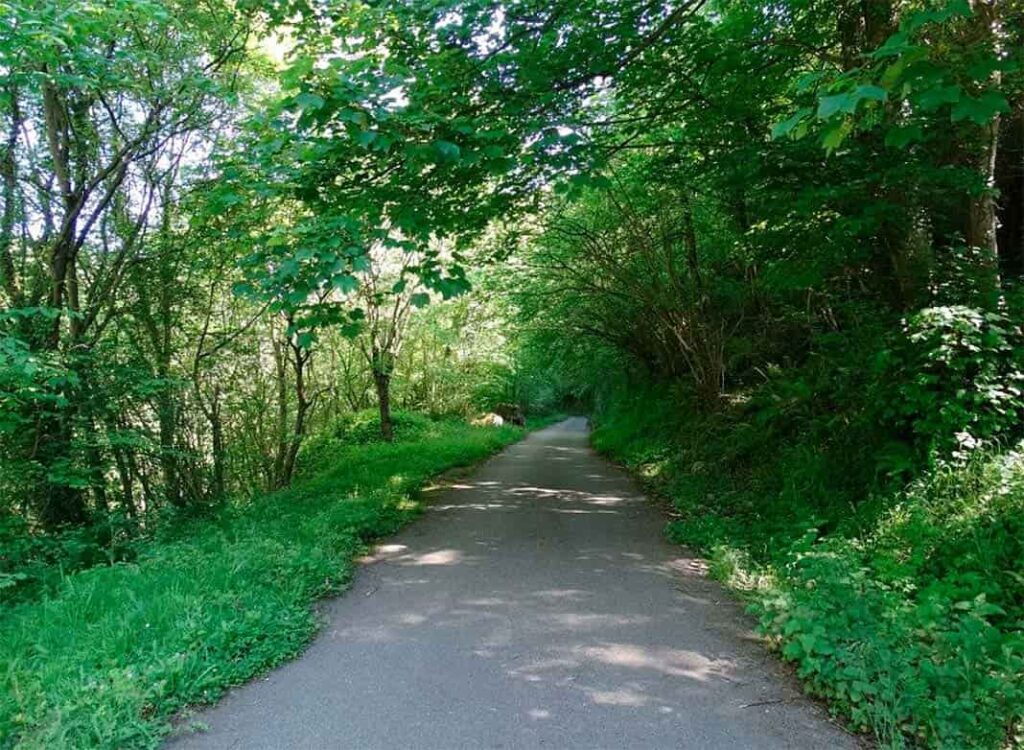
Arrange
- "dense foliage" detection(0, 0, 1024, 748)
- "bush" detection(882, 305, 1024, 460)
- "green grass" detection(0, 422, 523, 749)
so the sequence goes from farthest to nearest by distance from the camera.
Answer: "bush" detection(882, 305, 1024, 460) < "dense foliage" detection(0, 0, 1024, 748) < "green grass" detection(0, 422, 523, 749)

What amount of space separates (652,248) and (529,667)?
9986mm

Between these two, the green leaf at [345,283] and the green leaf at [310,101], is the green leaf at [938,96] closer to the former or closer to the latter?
the green leaf at [345,283]

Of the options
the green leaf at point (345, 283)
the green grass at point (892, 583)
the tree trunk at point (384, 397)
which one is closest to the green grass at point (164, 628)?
the green leaf at point (345, 283)

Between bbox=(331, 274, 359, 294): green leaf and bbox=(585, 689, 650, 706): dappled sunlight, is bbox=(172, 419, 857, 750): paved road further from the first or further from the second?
bbox=(331, 274, 359, 294): green leaf

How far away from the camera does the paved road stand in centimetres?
327

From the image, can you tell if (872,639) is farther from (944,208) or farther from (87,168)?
(87,168)

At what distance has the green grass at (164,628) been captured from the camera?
325cm

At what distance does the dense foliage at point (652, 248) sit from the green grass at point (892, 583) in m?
0.03

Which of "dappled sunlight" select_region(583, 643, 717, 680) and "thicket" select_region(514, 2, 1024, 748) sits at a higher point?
"thicket" select_region(514, 2, 1024, 748)

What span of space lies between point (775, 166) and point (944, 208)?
2401 millimetres

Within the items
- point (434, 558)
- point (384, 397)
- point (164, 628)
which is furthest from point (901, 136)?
point (384, 397)

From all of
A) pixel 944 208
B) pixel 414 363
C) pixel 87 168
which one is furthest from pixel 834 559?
pixel 414 363

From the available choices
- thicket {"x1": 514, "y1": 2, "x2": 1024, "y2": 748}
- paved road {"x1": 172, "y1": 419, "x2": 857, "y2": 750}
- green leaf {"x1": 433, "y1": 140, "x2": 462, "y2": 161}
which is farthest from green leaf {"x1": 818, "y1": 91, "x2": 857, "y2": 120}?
paved road {"x1": 172, "y1": 419, "x2": 857, "y2": 750}

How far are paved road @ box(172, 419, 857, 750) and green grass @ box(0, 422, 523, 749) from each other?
0.85 ft
